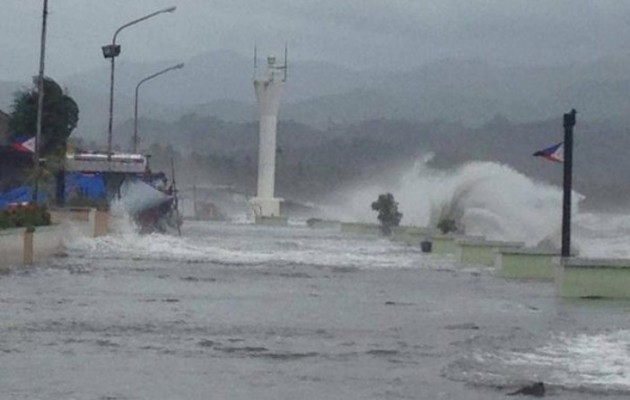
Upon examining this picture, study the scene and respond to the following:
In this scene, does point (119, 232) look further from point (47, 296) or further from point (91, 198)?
point (47, 296)

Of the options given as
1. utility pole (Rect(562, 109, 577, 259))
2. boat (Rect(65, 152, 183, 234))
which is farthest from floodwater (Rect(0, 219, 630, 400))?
boat (Rect(65, 152, 183, 234))

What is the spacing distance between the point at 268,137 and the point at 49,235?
209 ft

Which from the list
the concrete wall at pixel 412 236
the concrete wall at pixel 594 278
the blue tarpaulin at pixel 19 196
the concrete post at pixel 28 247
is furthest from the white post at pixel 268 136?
the concrete wall at pixel 594 278

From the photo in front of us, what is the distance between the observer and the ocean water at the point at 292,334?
13.6 m

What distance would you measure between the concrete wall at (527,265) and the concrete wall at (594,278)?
687 centimetres

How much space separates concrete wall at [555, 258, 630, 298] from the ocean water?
19.0 inches

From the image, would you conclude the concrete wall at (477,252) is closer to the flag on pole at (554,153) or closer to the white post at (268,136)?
the flag on pole at (554,153)

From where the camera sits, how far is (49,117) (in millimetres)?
60188

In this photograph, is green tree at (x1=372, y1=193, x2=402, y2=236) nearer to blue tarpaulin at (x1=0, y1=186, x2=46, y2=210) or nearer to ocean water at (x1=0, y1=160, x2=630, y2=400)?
blue tarpaulin at (x1=0, y1=186, x2=46, y2=210)

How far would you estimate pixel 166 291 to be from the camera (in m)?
25.2

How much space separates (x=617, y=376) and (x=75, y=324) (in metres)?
6.89

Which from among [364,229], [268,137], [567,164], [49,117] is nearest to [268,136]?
[268,137]

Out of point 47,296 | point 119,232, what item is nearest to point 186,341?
point 47,296

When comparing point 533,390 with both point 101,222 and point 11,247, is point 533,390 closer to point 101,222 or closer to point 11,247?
point 11,247
